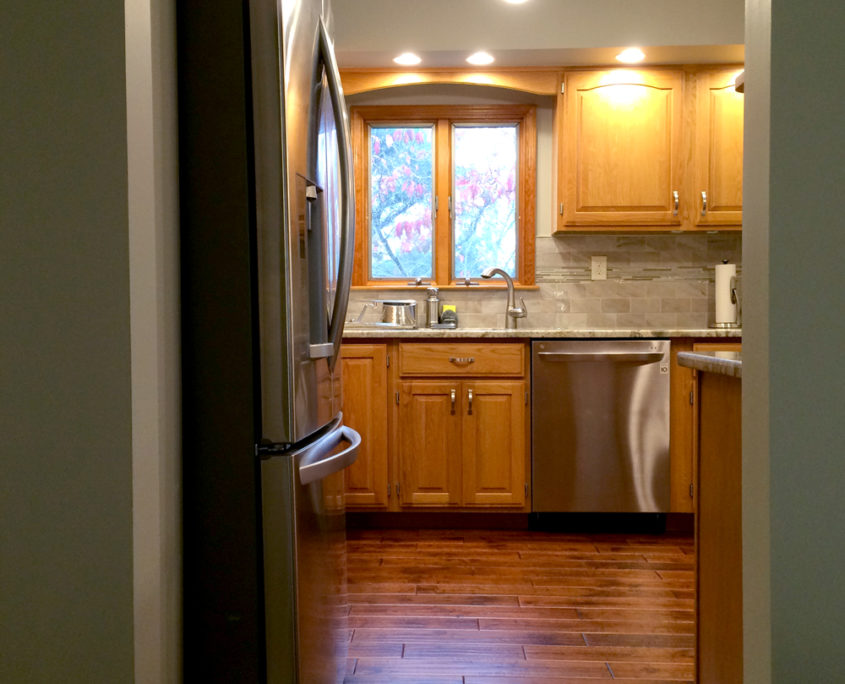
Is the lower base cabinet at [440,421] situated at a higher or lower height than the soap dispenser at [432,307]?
lower

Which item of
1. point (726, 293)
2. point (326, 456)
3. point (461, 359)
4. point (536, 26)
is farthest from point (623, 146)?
point (326, 456)

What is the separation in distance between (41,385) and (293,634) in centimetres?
68

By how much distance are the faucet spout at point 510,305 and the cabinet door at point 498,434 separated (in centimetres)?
57

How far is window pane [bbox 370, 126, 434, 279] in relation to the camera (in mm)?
3754

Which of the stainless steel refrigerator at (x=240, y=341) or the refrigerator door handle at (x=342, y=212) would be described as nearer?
the stainless steel refrigerator at (x=240, y=341)

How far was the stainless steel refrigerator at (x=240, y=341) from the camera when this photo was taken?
1351 millimetres

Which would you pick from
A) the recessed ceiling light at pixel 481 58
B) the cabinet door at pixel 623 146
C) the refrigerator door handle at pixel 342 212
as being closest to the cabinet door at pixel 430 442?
the cabinet door at pixel 623 146

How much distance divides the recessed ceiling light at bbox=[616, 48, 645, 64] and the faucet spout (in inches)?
45.8

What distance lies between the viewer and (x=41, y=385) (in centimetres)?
112

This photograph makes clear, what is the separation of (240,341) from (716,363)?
0.97 metres

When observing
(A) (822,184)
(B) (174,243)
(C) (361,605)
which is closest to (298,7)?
(B) (174,243)

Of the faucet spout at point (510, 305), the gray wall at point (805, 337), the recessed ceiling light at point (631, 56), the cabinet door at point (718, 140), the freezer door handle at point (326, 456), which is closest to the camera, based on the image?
the gray wall at point (805, 337)

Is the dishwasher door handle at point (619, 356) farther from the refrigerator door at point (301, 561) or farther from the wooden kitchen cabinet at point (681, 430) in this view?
the refrigerator door at point (301, 561)

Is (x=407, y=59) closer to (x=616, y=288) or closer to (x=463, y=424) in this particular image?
(x=616, y=288)
